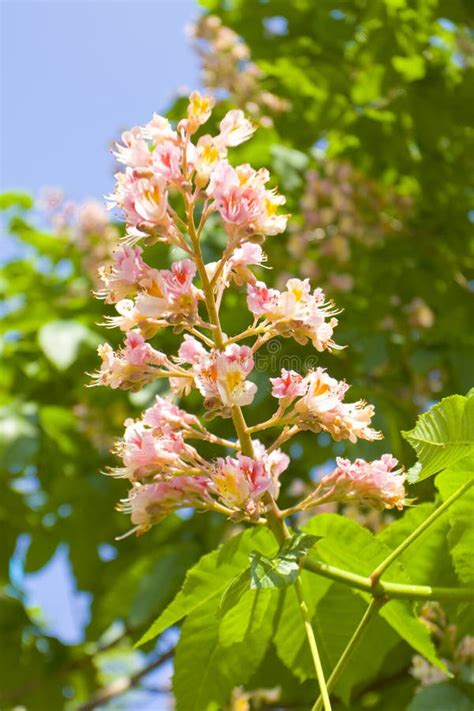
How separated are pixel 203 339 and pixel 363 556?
0.40m

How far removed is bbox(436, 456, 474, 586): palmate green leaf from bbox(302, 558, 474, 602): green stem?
0.08 meters

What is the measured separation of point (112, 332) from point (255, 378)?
117 centimetres

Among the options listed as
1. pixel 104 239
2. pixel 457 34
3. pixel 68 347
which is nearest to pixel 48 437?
pixel 68 347

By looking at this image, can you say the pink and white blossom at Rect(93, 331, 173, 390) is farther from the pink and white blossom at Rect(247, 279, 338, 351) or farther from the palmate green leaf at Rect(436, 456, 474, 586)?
the palmate green leaf at Rect(436, 456, 474, 586)

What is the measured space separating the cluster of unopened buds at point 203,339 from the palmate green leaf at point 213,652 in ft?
0.62

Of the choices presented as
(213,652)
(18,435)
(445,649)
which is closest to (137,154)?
(213,652)

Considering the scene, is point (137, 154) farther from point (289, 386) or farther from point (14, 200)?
point (14, 200)

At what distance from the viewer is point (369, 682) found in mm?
2576

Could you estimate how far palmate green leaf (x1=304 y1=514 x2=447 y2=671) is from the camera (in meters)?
1.30

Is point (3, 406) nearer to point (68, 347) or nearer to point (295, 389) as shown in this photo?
point (68, 347)

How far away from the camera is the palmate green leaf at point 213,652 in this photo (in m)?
1.35

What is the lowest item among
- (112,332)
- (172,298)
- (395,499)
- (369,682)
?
(369,682)

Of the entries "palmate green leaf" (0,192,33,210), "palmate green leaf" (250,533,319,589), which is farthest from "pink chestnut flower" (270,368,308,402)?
"palmate green leaf" (0,192,33,210)

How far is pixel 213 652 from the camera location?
1.38 meters
